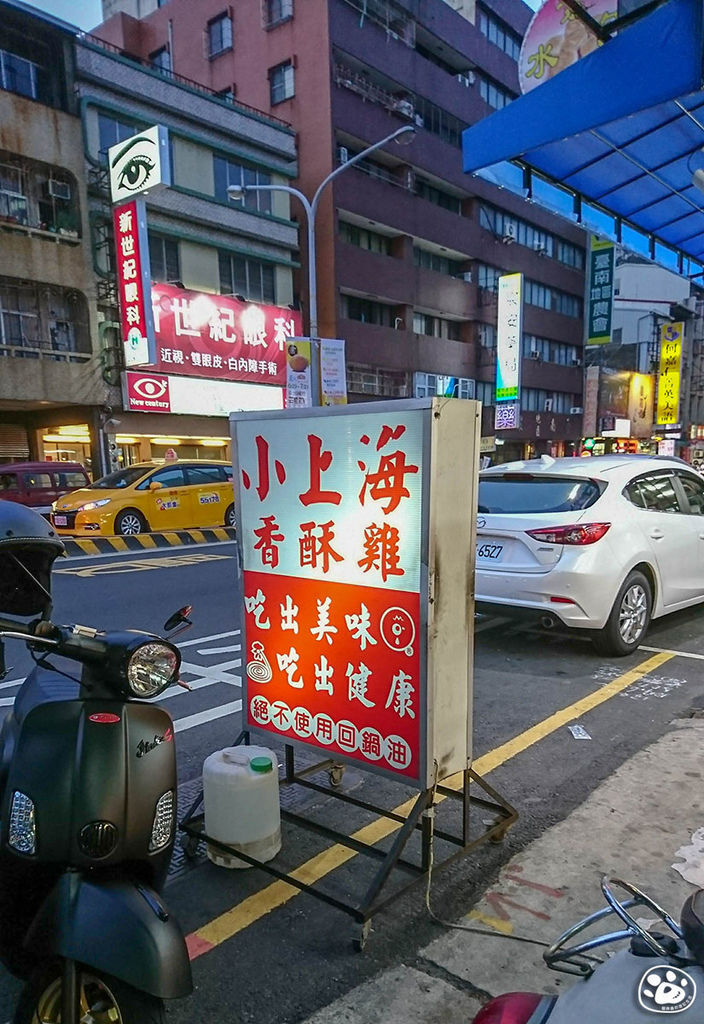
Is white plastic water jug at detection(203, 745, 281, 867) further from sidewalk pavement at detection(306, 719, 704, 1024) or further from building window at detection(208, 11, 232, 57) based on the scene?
building window at detection(208, 11, 232, 57)

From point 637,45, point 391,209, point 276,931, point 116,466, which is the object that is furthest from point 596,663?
point 391,209

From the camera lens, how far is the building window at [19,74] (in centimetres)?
1903

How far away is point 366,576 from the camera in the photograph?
2.53 metres

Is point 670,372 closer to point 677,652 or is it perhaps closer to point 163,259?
point 163,259

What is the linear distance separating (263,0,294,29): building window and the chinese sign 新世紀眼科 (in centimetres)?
3136

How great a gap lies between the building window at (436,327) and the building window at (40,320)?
1605cm

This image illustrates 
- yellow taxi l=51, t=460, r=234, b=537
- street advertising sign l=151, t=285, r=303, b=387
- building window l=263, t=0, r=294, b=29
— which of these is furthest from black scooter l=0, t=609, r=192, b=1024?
building window l=263, t=0, r=294, b=29

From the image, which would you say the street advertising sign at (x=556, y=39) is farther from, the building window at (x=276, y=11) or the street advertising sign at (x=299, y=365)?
the building window at (x=276, y=11)

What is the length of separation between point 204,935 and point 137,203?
20.8 metres

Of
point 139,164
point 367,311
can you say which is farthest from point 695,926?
point 367,311

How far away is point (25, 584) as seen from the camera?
77.6 inches

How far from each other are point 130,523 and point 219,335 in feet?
41.5

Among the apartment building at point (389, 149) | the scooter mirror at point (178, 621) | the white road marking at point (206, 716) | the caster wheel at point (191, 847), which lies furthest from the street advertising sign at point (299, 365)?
the apartment building at point (389, 149)

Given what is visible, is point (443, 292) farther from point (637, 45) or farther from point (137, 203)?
point (637, 45)
